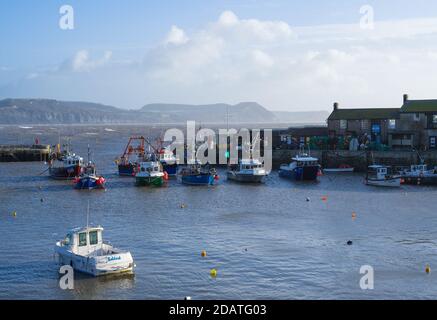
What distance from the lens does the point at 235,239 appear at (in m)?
36.2

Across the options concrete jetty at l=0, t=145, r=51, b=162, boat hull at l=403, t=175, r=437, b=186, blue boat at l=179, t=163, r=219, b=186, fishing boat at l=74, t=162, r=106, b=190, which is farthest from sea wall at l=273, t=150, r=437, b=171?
concrete jetty at l=0, t=145, r=51, b=162

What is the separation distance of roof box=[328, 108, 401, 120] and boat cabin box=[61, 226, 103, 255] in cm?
5866

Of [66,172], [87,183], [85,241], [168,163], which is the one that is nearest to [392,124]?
[168,163]

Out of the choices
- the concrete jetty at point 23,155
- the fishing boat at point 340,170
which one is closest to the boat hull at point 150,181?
the fishing boat at point 340,170

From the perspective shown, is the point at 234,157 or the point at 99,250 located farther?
the point at 234,157

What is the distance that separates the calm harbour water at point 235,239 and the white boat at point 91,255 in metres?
0.50

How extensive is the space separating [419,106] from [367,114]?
23.5ft

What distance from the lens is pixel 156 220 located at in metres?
43.3

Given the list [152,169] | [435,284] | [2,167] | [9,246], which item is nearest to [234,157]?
[152,169]

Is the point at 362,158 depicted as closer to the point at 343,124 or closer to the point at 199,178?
the point at 343,124

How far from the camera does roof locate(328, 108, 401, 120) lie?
82438mm
